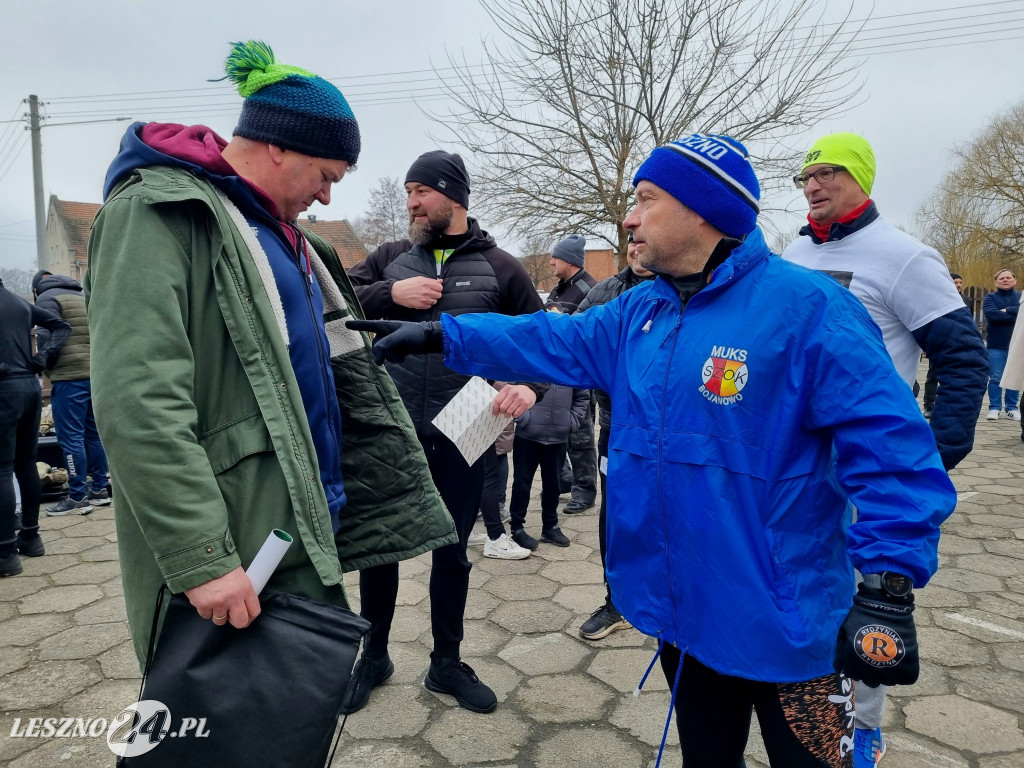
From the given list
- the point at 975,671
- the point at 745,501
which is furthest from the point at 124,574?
the point at 975,671

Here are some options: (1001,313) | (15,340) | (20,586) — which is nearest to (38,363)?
(15,340)

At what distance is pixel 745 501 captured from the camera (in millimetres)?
1494

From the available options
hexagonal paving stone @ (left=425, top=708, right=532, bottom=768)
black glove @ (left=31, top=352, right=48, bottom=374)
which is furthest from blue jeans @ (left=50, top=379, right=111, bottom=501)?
hexagonal paving stone @ (left=425, top=708, right=532, bottom=768)

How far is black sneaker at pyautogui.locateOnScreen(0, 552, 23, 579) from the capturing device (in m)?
4.27

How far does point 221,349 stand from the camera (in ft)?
5.02

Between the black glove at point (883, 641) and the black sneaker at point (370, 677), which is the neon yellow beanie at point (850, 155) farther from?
the black sneaker at point (370, 677)

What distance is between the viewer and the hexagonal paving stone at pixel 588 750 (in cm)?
238

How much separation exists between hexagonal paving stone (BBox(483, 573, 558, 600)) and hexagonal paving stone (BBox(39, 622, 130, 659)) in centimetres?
188

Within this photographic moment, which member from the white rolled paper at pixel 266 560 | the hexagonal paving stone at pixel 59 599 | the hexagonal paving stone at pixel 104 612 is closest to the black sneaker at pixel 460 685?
the white rolled paper at pixel 266 560

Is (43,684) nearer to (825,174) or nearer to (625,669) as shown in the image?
(625,669)

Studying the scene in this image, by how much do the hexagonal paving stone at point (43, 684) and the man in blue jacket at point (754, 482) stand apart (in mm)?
2523

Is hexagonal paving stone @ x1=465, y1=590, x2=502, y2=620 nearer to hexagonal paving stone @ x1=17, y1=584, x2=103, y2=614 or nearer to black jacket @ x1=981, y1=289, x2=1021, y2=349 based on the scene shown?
hexagonal paving stone @ x1=17, y1=584, x2=103, y2=614

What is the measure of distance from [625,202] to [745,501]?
1283cm

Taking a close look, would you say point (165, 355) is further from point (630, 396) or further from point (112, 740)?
point (112, 740)
